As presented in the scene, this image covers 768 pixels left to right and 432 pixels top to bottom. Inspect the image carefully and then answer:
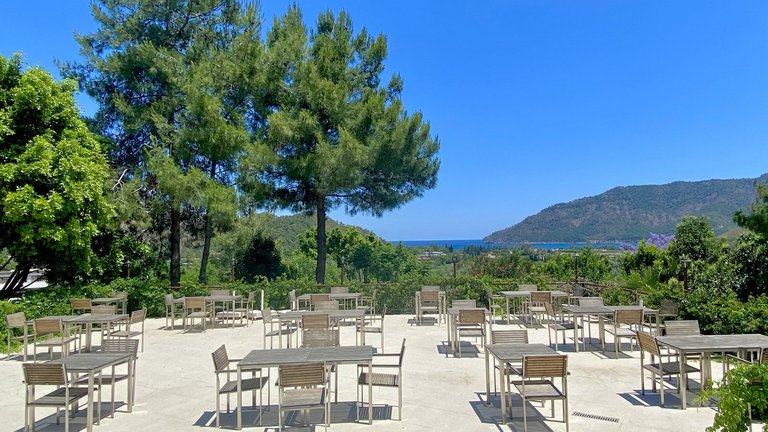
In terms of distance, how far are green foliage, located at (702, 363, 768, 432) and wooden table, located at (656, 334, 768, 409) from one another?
275 cm

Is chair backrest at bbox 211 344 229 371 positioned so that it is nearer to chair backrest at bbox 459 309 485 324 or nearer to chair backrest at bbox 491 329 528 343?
chair backrest at bbox 491 329 528 343

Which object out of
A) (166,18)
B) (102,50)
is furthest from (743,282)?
(102,50)

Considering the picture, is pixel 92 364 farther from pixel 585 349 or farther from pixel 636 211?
pixel 636 211

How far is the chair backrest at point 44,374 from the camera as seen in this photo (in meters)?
4.68

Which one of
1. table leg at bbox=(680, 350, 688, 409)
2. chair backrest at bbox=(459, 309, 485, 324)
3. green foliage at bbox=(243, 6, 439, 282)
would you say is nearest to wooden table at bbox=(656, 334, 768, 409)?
table leg at bbox=(680, 350, 688, 409)

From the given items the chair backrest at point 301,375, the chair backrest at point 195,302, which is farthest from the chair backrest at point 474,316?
the chair backrest at point 195,302

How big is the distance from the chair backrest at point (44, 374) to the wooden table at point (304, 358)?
5.37 ft

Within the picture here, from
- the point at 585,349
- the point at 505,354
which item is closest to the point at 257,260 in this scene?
the point at 585,349

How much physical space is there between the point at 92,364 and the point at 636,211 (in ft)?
350

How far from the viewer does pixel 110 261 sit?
14516mm

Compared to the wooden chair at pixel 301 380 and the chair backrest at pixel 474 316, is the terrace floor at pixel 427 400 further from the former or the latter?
the chair backrest at pixel 474 316

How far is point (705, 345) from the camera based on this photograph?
18.0 ft

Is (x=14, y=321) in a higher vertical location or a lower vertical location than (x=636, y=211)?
lower

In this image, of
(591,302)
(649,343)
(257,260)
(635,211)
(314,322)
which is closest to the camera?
(649,343)
